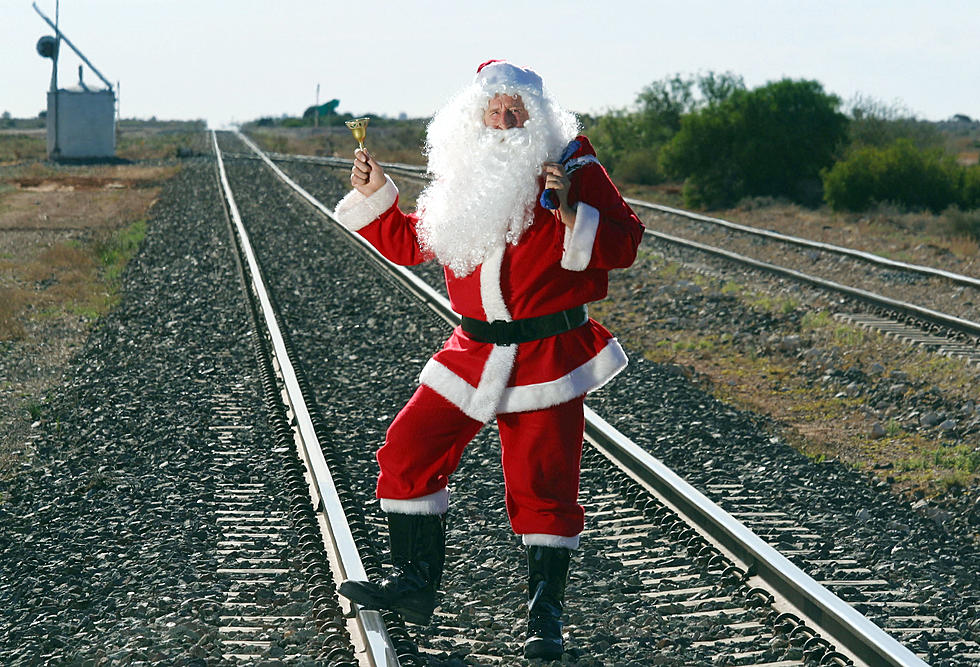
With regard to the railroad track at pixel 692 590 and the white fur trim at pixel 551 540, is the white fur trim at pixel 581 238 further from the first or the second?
the railroad track at pixel 692 590

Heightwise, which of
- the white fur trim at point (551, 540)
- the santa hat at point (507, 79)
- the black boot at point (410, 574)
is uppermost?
the santa hat at point (507, 79)

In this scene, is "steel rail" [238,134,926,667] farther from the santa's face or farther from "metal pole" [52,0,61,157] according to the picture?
"metal pole" [52,0,61,157]

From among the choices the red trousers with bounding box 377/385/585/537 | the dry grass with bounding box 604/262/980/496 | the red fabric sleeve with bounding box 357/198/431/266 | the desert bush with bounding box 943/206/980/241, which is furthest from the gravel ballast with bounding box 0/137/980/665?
the desert bush with bounding box 943/206/980/241

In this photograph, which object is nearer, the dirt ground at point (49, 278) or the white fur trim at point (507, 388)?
the white fur trim at point (507, 388)

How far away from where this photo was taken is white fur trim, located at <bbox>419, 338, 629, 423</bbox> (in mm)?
3537

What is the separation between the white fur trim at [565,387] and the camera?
3535 millimetres

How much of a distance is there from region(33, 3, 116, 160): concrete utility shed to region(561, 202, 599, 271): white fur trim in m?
49.6

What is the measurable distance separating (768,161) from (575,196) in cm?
2420

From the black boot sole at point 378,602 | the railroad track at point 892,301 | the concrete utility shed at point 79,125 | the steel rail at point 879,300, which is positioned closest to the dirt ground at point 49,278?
the black boot sole at point 378,602

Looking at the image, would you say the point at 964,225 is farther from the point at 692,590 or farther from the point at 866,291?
the point at 692,590

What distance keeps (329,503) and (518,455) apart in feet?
4.54

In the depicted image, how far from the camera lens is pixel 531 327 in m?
3.59

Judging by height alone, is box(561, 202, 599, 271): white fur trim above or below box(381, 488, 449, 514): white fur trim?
above

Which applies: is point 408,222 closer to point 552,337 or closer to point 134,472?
point 552,337
